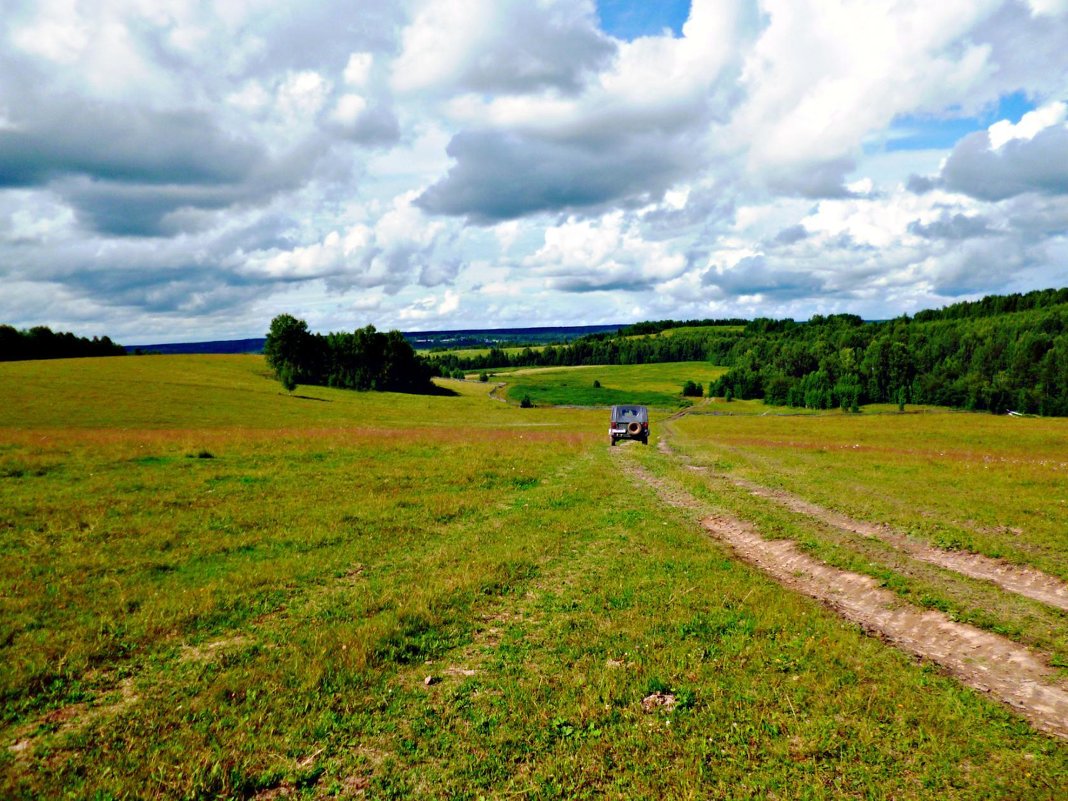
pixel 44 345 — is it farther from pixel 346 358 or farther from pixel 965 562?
pixel 965 562

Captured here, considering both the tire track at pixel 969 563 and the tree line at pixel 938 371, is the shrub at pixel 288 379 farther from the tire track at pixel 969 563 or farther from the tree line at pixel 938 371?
the tree line at pixel 938 371

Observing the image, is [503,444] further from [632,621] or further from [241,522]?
[632,621]

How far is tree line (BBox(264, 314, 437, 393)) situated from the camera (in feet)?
357

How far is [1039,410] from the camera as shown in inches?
4289

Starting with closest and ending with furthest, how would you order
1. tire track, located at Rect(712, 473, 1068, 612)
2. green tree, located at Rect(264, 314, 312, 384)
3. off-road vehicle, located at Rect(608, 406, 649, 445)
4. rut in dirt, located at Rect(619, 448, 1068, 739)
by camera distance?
rut in dirt, located at Rect(619, 448, 1068, 739)
tire track, located at Rect(712, 473, 1068, 612)
off-road vehicle, located at Rect(608, 406, 649, 445)
green tree, located at Rect(264, 314, 312, 384)

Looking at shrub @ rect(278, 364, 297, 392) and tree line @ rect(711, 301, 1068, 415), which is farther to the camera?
tree line @ rect(711, 301, 1068, 415)

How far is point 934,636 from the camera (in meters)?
9.27

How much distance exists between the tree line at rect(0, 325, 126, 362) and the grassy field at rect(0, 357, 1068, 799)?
136 meters

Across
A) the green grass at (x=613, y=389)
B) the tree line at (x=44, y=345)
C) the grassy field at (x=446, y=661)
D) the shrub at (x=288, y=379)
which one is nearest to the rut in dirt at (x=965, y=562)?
the grassy field at (x=446, y=661)

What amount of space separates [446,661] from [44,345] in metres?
163

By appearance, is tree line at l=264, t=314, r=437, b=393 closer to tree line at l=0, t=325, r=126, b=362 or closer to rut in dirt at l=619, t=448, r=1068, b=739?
tree line at l=0, t=325, r=126, b=362

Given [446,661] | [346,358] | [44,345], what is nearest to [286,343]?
[346,358]

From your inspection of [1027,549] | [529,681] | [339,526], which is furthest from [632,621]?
[1027,549]

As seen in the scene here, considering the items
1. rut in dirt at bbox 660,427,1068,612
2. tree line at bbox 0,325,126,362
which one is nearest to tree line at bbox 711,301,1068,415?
rut in dirt at bbox 660,427,1068,612
